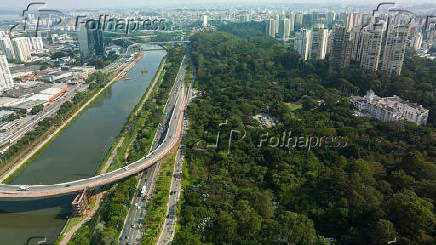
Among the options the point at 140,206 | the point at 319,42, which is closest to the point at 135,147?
the point at 140,206

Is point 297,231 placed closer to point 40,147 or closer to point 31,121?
point 40,147

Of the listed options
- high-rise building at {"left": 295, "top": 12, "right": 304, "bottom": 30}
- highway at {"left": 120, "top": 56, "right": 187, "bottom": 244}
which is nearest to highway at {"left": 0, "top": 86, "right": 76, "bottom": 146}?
highway at {"left": 120, "top": 56, "right": 187, "bottom": 244}

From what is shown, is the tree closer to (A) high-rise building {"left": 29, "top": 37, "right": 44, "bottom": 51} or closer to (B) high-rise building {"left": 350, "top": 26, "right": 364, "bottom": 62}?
(B) high-rise building {"left": 350, "top": 26, "right": 364, "bottom": 62}

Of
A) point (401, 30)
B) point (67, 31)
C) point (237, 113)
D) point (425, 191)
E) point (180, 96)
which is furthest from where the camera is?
point (67, 31)

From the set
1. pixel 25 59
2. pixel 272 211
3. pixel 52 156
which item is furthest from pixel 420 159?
A: pixel 25 59

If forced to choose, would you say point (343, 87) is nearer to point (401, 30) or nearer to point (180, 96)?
point (401, 30)

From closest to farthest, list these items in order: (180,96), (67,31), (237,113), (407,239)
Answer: (407,239) < (237,113) < (180,96) < (67,31)

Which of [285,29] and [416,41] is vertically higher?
[285,29]
